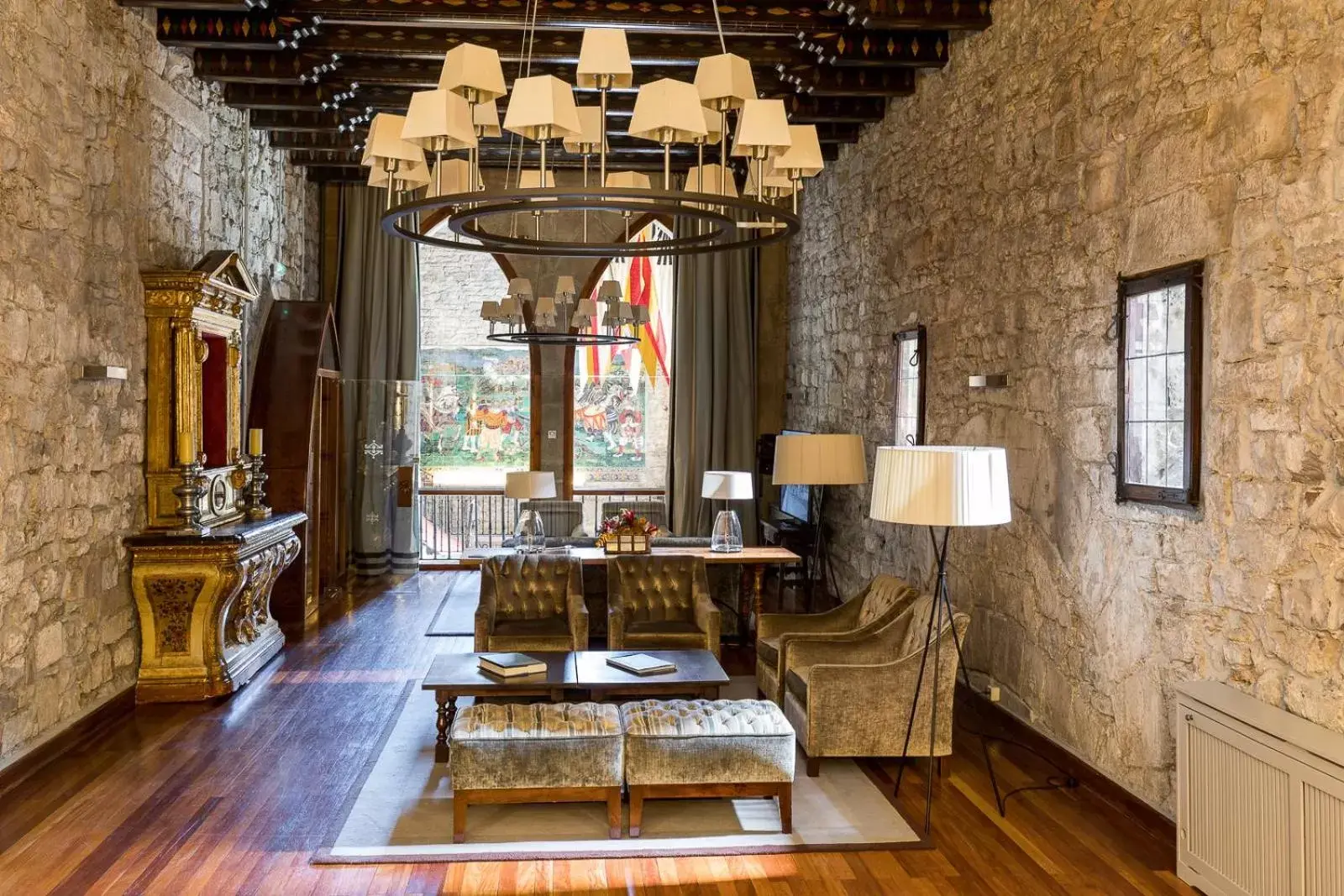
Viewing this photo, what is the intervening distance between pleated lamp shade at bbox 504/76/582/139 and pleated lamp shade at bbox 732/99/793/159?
52 cm

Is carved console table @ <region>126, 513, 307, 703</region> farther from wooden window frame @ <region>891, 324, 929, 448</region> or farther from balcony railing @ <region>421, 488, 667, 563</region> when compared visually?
balcony railing @ <region>421, 488, 667, 563</region>

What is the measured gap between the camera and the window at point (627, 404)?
12695mm

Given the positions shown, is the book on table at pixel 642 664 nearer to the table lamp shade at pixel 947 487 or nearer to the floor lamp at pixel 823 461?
the table lamp shade at pixel 947 487

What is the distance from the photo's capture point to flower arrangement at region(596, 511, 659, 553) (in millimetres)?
7379

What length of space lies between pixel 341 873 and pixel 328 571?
607cm

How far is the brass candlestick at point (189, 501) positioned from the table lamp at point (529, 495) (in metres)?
2.02

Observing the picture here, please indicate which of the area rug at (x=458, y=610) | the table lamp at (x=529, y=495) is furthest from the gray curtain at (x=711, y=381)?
the table lamp at (x=529, y=495)

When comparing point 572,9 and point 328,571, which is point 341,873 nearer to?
point 572,9

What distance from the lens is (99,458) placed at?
19.1 ft

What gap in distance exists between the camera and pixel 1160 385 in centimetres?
435

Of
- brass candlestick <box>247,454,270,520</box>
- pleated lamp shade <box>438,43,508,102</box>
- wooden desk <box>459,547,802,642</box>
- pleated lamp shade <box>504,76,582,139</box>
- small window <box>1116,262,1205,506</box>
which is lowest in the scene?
wooden desk <box>459,547,802,642</box>

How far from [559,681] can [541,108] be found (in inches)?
114

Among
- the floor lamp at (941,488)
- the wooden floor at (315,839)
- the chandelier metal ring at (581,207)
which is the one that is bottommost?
the wooden floor at (315,839)

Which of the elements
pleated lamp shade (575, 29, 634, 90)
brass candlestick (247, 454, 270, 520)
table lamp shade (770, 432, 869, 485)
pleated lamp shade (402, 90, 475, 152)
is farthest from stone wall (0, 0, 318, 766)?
table lamp shade (770, 432, 869, 485)
